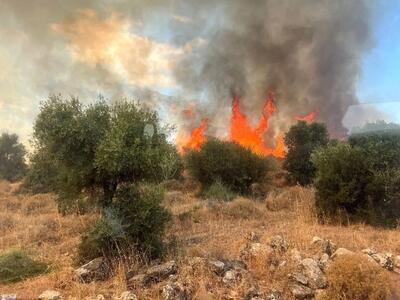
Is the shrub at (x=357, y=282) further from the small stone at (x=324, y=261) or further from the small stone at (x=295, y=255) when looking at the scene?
the small stone at (x=295, y=255)

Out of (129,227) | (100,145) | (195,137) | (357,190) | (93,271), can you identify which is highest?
(195,137)

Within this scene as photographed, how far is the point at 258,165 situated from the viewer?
37.1 metres

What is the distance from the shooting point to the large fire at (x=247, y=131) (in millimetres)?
58219

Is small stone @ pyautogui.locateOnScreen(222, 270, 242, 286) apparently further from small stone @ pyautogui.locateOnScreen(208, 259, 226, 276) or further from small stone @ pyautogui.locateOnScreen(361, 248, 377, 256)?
small stone @ pyautogui.locateOnScreen(361, 248, 377, 256)

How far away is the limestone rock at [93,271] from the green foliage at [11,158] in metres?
44.1

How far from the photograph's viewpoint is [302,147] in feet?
144

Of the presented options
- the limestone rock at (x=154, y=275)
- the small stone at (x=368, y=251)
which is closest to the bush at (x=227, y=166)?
the small stone at (x=368, y=251)

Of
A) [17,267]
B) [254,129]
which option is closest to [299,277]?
[17,267]

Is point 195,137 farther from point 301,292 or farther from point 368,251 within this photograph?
point 301,292

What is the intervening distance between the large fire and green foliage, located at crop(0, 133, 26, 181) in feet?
66.4

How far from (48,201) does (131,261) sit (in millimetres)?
18676

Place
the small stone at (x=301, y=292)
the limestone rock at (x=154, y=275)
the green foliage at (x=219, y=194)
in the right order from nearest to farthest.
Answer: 1. the small stone at (x=301, y=292)
2. the limestone rock at (x=154, y=275)
3. the green foliage at (x=219, y=194)

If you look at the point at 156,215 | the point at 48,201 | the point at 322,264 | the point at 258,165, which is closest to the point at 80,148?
the point at 156,215

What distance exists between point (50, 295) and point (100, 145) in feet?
16.3
